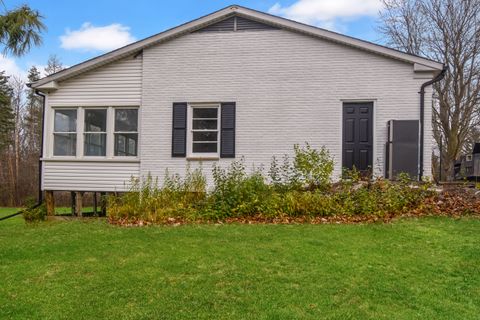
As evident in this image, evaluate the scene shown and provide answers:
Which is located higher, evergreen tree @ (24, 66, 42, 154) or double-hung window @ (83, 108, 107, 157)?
evergreen tree @ (24, 66, 42, 154)

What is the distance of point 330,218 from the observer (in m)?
7.66

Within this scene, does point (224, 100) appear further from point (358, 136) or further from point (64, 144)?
point (64, 144)

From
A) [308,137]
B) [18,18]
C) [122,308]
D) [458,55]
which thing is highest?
[458,55]

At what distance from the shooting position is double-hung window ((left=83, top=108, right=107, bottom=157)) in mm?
11008

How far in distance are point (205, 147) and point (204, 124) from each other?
63cm

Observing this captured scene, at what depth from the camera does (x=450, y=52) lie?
20141mm

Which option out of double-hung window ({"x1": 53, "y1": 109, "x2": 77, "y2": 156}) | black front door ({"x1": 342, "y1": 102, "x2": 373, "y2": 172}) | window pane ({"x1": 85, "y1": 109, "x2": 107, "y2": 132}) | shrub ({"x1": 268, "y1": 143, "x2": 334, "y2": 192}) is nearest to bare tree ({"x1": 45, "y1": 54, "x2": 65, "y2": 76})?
double-hung window ({"x1": 53, "y1": 109, "x2": 77, "y2": 156})

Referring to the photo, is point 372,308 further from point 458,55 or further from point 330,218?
point 458,55

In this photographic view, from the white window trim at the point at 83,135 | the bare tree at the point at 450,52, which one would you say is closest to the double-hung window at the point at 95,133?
the white window trim at the point at 83,135

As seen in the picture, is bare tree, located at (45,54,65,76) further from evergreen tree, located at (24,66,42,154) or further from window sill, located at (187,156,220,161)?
window sill, located at (187,156,220,161)

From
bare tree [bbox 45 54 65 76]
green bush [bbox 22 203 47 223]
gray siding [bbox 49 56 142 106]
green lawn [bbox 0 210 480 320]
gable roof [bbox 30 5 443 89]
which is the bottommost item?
green bush [bbox 22 203 47 223]

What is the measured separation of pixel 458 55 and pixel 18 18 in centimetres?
1981

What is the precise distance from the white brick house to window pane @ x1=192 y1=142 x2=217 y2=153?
0.03 m

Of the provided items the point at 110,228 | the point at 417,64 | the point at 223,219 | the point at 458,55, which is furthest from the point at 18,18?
the point at 458,55
